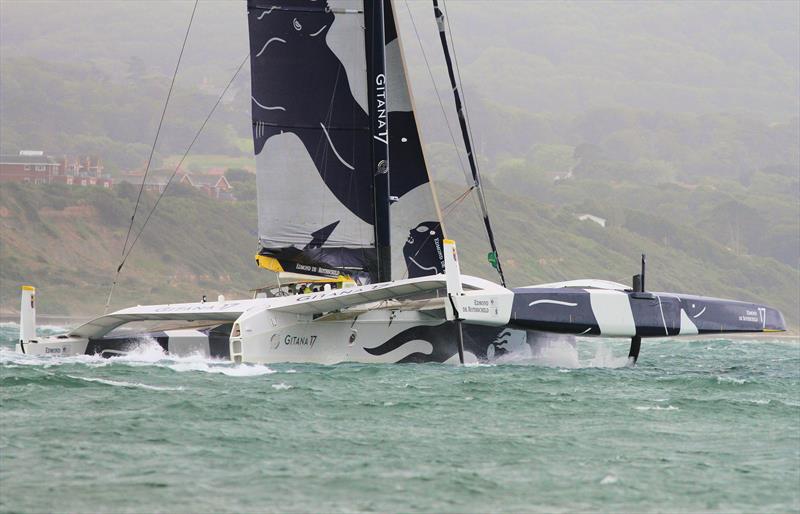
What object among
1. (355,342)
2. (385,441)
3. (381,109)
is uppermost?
(381,109)

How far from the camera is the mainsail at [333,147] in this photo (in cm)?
2033

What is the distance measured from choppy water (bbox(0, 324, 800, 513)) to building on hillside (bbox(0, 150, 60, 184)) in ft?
216

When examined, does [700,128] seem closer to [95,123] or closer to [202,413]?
[95,123]

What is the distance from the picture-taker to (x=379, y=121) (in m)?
20.2

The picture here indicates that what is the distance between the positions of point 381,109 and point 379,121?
0.19m

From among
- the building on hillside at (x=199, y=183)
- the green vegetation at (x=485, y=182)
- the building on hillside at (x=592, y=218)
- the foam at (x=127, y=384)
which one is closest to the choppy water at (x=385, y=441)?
the foam at (x=127, y=384)

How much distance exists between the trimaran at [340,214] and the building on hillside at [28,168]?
59.9 meters

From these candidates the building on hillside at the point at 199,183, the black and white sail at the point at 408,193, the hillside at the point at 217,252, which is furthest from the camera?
the building on hillside at the point at 199,183

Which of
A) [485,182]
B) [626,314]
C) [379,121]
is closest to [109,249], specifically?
[485,182]

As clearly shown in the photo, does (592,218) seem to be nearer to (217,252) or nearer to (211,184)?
(211,184)

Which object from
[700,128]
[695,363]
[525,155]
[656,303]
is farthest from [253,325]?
[700,128]

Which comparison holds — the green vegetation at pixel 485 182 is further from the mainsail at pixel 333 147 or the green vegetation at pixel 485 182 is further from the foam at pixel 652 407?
the foam at pixel 652 407

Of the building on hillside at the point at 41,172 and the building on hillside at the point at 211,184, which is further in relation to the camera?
the building on hillside at the point at 211,184

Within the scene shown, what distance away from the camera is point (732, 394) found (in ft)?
51.0
